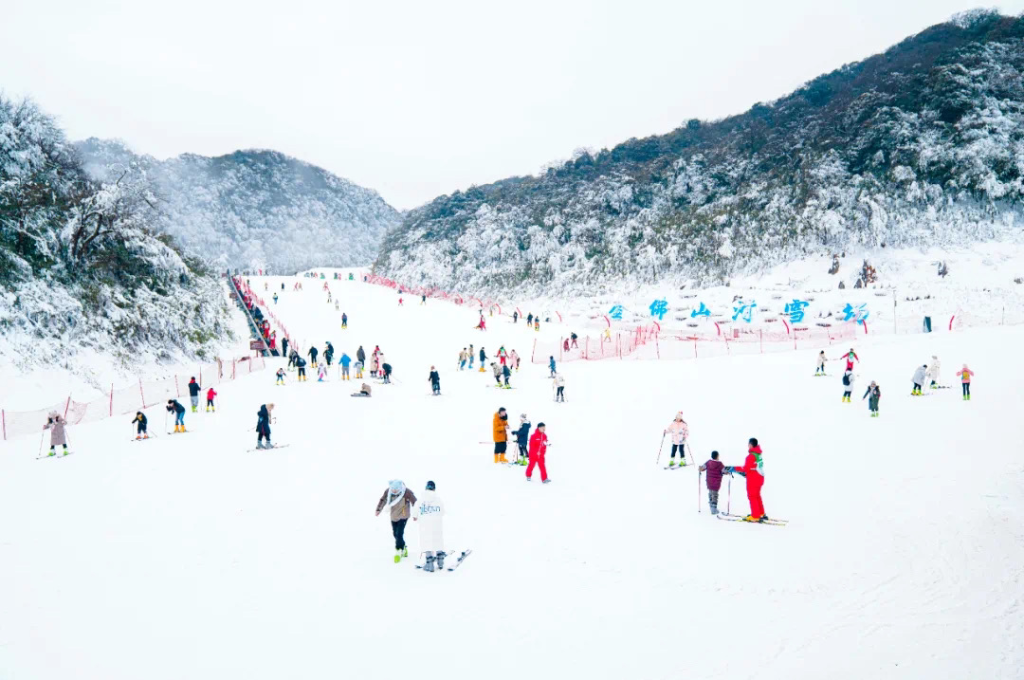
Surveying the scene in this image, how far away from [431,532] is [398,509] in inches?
26.0

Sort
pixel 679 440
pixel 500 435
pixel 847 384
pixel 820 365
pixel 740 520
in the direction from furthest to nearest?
pixel 820 365 < pixel 847 384 < pixel 500 435 < pixel 679 440 < pixel 740 520

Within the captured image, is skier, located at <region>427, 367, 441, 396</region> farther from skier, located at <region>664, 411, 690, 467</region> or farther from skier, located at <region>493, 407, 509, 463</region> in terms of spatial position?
skier, located at <region>664, 411, 690, 467</region>

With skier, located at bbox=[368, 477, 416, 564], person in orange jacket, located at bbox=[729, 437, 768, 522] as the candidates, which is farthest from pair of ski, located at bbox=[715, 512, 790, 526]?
skier, located at bbox=[368, 477, 416, 564]

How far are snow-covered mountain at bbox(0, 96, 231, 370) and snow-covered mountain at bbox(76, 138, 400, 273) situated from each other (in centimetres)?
8599

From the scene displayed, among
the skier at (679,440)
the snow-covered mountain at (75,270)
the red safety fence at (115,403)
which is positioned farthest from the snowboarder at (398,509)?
the snow-covered mountain at (75,270)

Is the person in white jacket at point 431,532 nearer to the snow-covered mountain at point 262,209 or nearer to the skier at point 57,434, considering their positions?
the skier at point 57,434

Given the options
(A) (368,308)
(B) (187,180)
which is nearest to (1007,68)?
(A) (368,308)

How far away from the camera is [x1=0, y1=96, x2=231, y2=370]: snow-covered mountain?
24.3 metres

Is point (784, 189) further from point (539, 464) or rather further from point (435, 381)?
point (539, 464)

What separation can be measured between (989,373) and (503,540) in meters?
21.3

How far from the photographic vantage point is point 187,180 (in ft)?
477

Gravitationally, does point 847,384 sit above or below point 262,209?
below

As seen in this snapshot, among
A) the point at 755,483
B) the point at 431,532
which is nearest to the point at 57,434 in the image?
the point at 431,532

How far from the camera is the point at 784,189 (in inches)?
2581
